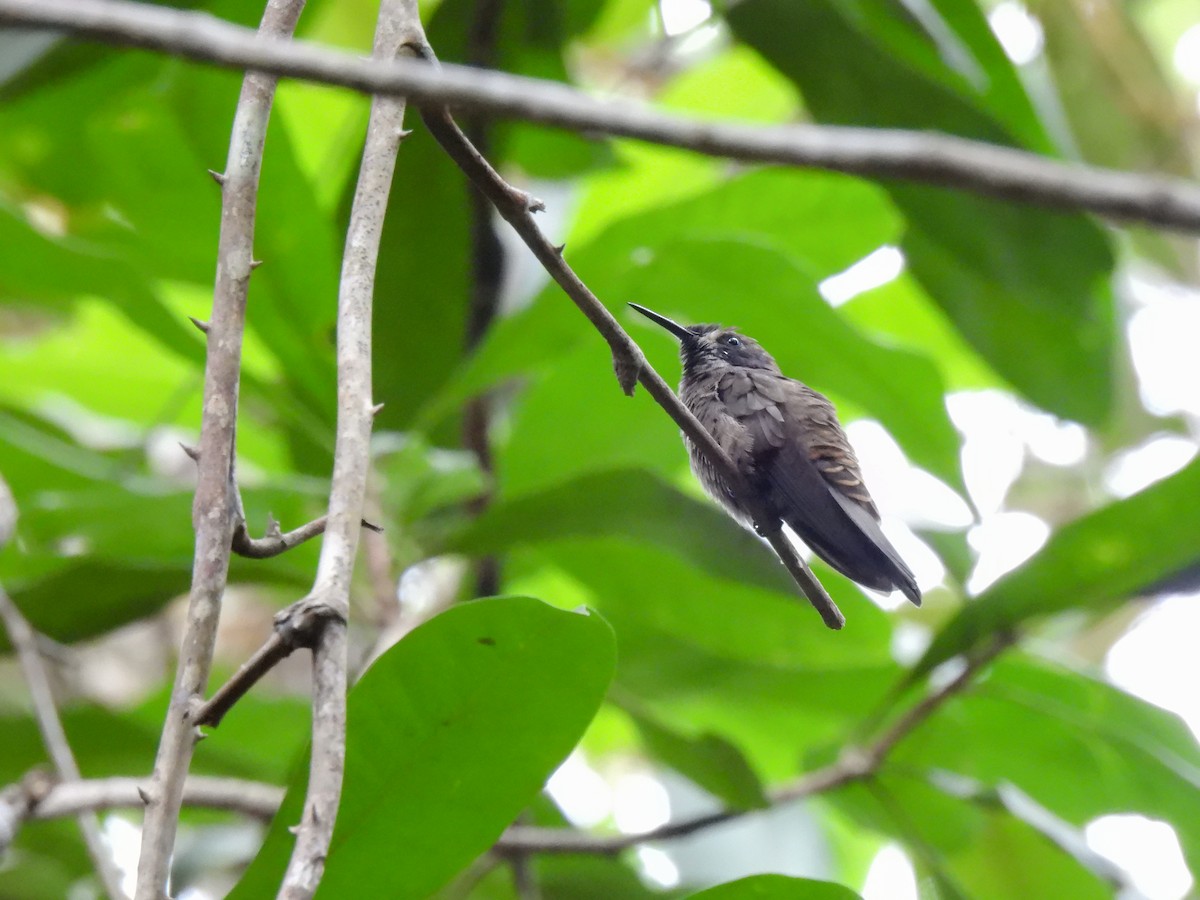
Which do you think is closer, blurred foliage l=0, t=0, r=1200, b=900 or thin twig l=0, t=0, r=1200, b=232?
thin twig l=0, t=0, r=1200, b=232

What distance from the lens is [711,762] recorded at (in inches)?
107

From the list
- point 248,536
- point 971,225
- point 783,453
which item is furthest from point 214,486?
point 971,225

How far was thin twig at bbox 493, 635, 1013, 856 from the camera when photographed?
8.76 feet

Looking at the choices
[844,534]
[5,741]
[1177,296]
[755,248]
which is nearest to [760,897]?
[844,534]

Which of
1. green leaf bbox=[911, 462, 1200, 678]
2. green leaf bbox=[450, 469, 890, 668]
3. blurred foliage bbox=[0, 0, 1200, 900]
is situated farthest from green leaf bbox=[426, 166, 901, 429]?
green leaf bbox=[911, 462, 1200, 678]

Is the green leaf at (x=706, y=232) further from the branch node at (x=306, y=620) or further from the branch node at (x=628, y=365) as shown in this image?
the branch node at (x=306, y=620)

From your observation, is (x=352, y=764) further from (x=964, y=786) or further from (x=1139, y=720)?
(x=1139, y=720)

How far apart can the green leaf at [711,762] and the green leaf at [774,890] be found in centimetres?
77

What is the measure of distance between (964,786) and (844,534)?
4.06 ft

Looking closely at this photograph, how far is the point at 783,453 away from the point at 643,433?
1056mm

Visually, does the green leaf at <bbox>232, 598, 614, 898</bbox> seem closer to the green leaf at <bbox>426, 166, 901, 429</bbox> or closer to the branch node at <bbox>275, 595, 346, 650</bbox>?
the branch node at <bbox>275, 595, 346, 650</bbox>

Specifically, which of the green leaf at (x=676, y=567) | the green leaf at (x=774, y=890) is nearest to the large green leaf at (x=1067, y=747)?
the green leaf at (x=676, y=567)

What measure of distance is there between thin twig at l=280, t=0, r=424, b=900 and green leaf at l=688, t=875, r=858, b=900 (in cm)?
82

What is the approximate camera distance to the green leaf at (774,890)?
6.01ft
